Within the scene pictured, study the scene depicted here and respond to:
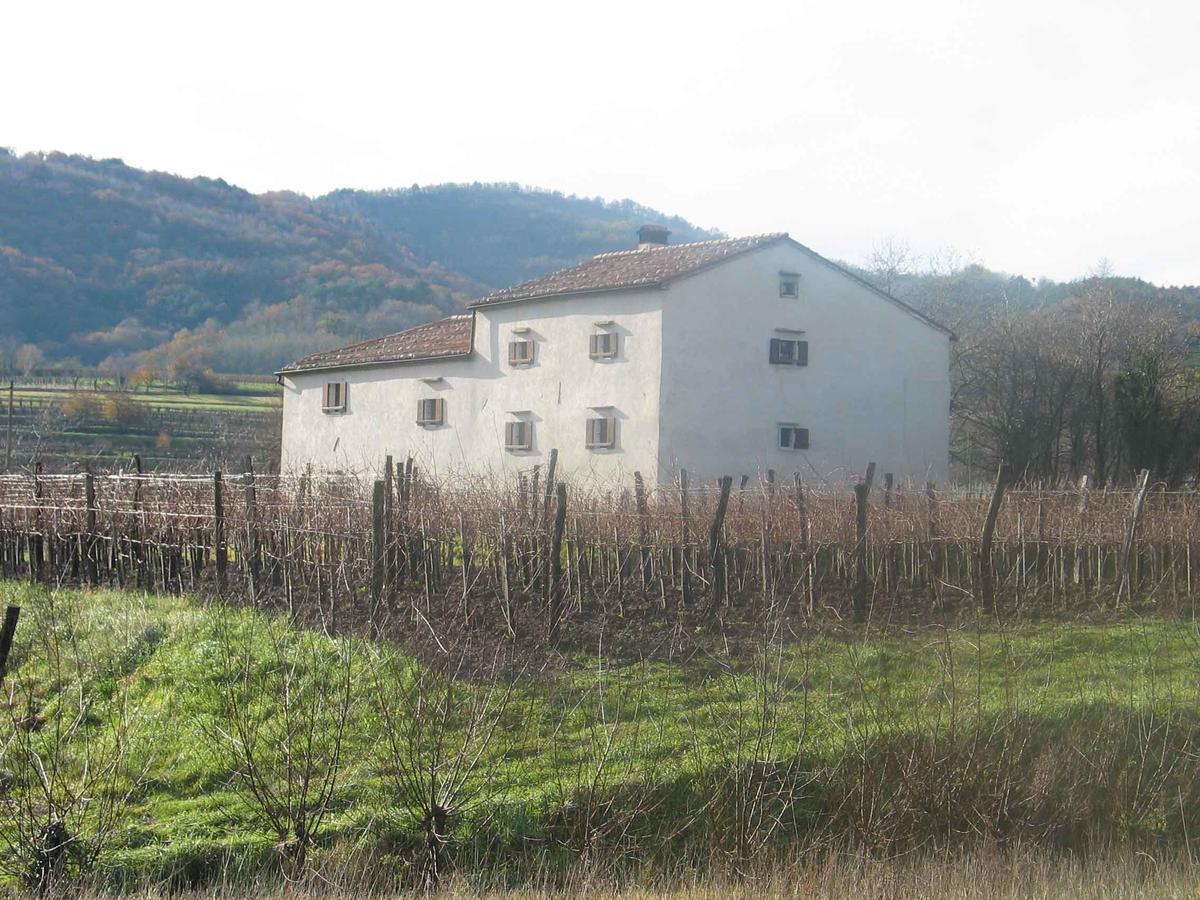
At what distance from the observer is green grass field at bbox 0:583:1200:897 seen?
9.88 meters

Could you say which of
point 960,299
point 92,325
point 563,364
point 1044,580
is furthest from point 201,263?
point 1044,580

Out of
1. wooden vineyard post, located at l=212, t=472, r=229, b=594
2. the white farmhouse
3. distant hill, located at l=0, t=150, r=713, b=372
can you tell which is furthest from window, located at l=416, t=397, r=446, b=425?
distant hill, located at l=0, t=150, r=713, b=372

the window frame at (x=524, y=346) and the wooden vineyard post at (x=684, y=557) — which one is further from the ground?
the window frame at (x=524, y=346)

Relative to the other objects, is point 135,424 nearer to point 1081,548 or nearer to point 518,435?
point 518,435

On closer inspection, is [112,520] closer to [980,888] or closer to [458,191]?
[980,888]

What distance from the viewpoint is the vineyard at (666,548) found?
50.6ft

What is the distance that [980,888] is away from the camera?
8.92m

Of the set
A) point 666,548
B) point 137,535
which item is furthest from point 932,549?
point 137,535

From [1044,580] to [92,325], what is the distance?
67578 millimetres

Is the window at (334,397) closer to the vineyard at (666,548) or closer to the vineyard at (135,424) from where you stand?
the vineyard at (135,424)

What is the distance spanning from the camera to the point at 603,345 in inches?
1223

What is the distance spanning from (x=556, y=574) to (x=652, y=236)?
25283mm

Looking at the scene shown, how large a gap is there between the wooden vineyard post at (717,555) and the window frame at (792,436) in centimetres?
1562

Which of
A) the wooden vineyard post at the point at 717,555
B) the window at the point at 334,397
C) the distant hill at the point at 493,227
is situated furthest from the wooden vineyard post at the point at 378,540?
the distant hill at the point at 493,227
